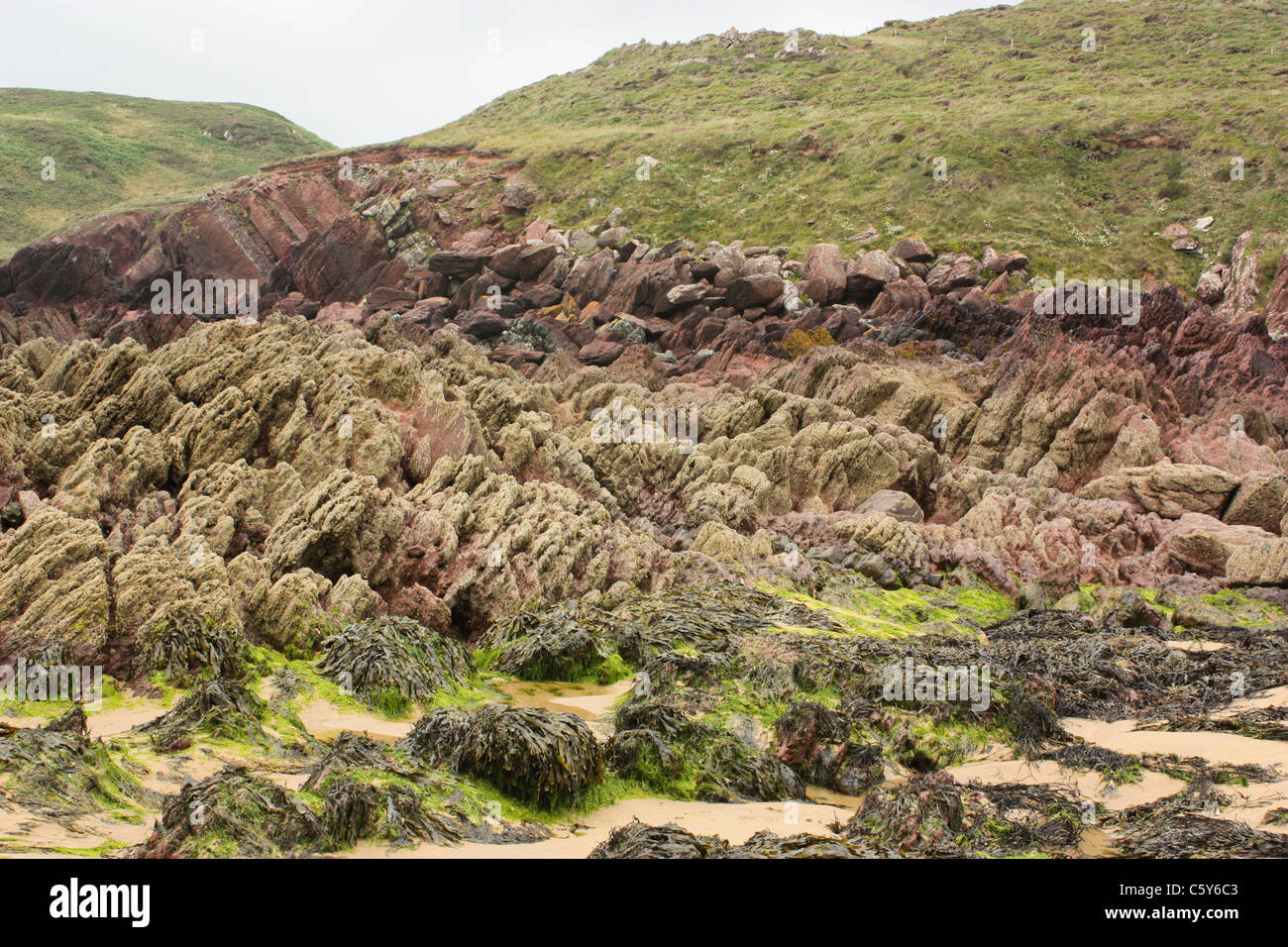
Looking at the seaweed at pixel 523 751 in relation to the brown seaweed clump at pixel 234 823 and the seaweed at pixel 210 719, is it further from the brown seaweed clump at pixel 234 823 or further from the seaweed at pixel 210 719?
the brown seaweed clump at pixel 234 823

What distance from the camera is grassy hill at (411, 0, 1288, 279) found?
61.7 metres

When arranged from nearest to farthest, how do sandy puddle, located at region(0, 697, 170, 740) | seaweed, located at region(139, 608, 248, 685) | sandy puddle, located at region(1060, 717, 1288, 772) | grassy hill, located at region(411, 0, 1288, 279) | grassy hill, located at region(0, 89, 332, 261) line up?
1. sandy puddle, located at region(1060, 717, 1288, 772)
2. sandy puddle, located at region(0, 697, 170, 740)
3. seaweed, located at region(139, 608, 248, 685)
4. grassy hill, located at region(411, 0, 1288, 279)
5. grassy hill, located at region(0, 89, 332, 261)

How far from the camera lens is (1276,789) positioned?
7340 mm

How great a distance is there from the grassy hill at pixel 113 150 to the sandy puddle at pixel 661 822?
7996 cm

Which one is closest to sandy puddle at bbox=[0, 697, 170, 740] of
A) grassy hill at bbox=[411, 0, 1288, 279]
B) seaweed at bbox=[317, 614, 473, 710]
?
seaweed at bbox=[317, 614, 473, 710]

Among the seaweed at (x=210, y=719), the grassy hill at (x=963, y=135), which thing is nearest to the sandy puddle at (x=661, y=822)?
the seaweed at (x=210, y=719)

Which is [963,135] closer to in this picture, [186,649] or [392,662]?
[392,662]

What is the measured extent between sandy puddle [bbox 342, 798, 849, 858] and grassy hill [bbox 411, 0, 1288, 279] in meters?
55.6

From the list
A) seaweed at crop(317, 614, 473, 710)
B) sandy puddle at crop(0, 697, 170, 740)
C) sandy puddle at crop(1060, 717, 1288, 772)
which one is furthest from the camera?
seaweed at crop(317, 614, 473, 710)

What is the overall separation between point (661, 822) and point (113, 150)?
115560 mm

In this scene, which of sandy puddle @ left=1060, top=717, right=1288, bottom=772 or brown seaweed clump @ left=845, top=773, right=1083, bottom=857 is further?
sandy puddle @ left=1060, top=717, right=1288, bottom=772

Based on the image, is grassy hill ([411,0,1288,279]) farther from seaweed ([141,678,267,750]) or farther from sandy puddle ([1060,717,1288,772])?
seaweed ([141,678,267,750])

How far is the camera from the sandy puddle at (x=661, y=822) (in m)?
6.36

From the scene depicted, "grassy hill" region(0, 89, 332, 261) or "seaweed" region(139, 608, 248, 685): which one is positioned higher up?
"grassy hill" region(0, 89, 332, 261)
